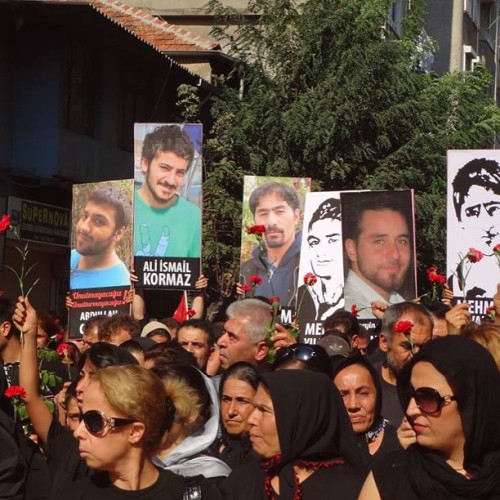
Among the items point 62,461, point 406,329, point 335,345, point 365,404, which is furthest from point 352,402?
point 335,345

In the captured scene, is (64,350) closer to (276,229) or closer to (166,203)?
(166,203)

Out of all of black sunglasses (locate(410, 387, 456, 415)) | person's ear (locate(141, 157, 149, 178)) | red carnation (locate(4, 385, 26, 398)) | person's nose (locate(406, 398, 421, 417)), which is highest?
person's ear (locate(141, 157, 149, 178))

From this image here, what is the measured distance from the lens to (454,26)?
4134 centimetres

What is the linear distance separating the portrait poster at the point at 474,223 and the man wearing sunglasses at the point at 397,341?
10.6 ft

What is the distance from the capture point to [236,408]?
696cm

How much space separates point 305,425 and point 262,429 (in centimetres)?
16

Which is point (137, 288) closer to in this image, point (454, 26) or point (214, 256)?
point (214, 256)

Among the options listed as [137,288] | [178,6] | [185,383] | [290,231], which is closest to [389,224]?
[290,231]

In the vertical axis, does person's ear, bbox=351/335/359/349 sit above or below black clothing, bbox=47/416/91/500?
above

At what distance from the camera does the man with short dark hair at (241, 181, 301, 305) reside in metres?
13.6

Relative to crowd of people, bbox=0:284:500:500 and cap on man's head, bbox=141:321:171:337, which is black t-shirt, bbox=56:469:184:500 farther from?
cap on man's head, bbox=141:321:171:337

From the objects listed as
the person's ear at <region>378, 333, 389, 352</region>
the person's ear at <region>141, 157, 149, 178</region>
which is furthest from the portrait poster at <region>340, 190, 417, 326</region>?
the person's ear at <region>378, 333, 389, 352</region>

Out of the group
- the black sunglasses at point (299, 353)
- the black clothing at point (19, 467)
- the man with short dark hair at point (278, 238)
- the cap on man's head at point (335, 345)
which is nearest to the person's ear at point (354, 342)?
the cap on man's head at point (335, 345)

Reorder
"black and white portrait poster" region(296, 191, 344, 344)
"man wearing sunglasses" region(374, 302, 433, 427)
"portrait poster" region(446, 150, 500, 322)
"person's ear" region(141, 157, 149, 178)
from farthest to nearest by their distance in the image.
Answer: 1. "person's ear" region(141, 157, 149, 178)
2. "black and white portrait poster" region(296, 191, 344, 344)
3. "portrait poster" region(446, 150, 500, 322)
4. "man wearing sunglasses" region(374, 302, 433, 427)
